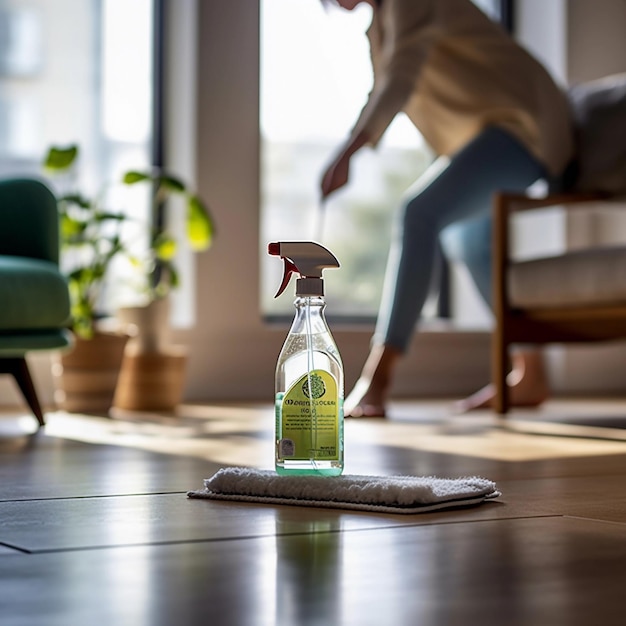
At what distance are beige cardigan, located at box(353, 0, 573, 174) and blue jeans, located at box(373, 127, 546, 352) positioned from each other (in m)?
0.05

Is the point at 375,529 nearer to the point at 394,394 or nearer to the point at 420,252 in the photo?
the point at 420,252

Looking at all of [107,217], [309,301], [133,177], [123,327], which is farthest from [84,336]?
[309,301]

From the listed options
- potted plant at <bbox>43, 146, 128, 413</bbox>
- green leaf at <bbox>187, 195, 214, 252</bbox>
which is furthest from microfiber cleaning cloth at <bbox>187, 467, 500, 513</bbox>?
green leaf at <bbox>187, 195, 214, 252</bbox>

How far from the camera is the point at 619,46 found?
4.56 meters

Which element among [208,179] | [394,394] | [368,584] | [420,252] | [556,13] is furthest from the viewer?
[556,13]

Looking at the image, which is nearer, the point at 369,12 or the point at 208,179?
the point at 369,12

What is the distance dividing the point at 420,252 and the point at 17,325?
38.1 inches

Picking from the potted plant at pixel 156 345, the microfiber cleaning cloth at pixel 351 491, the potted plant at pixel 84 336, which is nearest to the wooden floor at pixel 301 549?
the microfiber cleaning cloth at pixel 351 491

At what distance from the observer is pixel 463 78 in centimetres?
286

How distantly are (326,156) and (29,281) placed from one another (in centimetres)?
226

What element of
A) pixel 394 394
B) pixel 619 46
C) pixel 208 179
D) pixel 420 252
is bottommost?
pixel 394 394

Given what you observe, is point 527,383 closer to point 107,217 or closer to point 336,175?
point 336,175

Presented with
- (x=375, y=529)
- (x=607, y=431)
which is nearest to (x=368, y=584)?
(x=375, y=529)

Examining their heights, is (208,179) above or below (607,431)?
above
